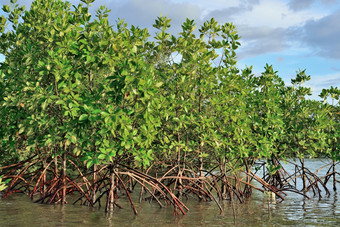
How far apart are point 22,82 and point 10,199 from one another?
472 centimetres

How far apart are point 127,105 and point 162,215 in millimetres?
3584

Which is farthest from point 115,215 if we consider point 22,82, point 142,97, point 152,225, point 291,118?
point 291,118

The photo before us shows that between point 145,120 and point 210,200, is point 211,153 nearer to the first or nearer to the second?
point 210,200

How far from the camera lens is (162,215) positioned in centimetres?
1190

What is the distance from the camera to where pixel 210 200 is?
49.5 feet

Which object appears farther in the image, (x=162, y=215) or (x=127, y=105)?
(x=162, y=215)

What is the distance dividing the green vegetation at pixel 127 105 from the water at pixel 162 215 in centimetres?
48

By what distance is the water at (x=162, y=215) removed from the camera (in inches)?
423

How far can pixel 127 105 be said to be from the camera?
33.7ft

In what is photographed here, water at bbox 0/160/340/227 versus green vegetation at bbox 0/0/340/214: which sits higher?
green vegetation at bbox 0/0/340/214

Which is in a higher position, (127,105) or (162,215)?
(127,105)

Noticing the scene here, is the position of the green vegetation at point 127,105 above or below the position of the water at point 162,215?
above

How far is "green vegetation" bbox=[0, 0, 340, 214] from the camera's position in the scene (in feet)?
33.2

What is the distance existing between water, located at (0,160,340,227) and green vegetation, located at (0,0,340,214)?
1.58 feet
